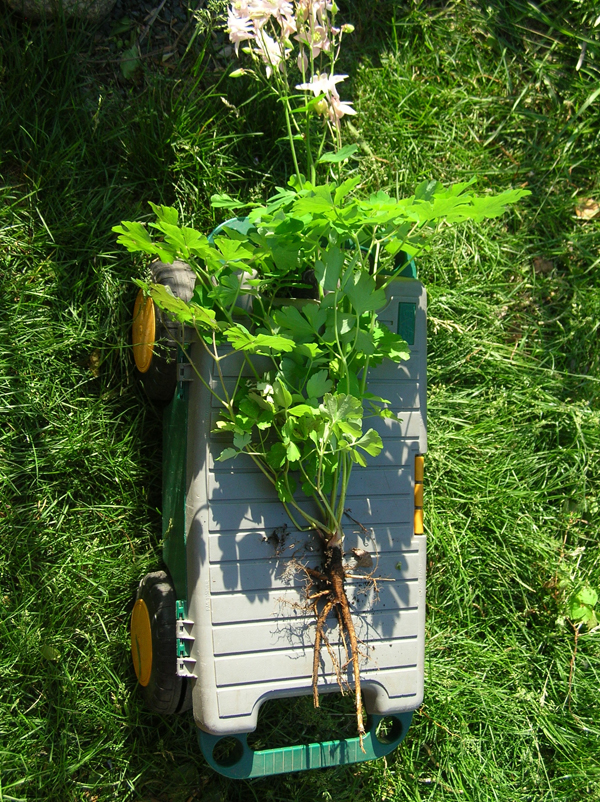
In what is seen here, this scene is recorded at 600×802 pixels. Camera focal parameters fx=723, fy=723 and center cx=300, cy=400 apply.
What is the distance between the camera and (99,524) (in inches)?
69.7

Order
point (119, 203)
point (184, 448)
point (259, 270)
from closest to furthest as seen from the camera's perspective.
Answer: point (259, 270)
point (184, 448)
point (119, 203)

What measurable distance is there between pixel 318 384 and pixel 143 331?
0.51 meters

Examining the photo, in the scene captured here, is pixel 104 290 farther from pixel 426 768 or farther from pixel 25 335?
pixel 426 768

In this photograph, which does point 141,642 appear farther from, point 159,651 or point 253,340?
point 253,340

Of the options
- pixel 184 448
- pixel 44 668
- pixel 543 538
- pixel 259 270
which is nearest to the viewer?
pixel 259 270

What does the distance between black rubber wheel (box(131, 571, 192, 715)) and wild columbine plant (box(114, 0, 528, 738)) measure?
0.30m

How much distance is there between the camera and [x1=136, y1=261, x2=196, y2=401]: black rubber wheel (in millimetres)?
1559

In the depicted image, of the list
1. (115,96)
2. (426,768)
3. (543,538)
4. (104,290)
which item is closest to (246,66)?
(115,96)

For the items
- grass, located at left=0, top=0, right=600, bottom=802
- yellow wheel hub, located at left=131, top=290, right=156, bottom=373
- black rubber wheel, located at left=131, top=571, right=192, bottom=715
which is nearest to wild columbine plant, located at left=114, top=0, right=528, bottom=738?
yellow wheel hub, located at left=131, top=290, right=156, bottom=373

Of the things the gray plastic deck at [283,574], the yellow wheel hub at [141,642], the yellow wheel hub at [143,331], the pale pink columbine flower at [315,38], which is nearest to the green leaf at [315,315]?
the gray plastic deck at [283,574]

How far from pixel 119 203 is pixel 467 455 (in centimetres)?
114

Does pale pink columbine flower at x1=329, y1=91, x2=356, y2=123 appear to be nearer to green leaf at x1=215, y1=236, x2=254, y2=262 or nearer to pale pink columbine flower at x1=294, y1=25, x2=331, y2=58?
pale pink columbine flower at x1=294, y1=25, x2=331, y2=58

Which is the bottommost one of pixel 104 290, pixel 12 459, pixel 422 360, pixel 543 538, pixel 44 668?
pixel 44 668

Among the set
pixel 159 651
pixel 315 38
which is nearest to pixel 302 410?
pixel 159 651
